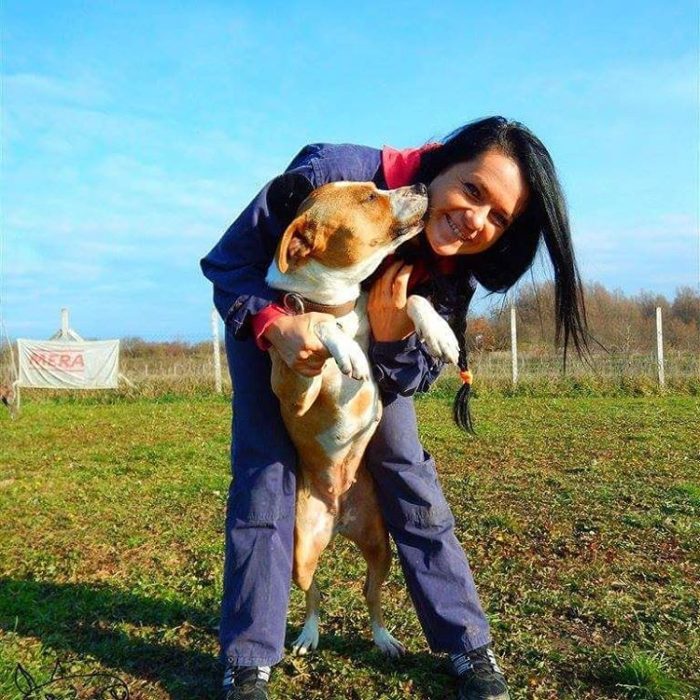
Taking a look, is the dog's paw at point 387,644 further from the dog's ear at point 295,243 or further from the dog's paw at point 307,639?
the dog's ear at point 295,243

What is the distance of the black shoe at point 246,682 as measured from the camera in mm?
2117

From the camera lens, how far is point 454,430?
25.2 feet

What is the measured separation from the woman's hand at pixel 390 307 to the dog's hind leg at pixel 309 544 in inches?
25.0

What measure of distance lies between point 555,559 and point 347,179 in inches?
80.4

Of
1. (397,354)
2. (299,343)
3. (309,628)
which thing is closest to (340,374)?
(397,354)

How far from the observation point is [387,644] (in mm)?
2473

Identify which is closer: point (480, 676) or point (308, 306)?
point (480, 676)

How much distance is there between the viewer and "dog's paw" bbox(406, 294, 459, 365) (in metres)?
2.24

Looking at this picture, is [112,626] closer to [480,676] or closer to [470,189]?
[480,676]

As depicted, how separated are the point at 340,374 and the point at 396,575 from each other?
4.15ft

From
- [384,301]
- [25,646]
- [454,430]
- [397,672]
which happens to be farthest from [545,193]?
[454,430]

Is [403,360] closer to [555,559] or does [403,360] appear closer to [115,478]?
[555,559]

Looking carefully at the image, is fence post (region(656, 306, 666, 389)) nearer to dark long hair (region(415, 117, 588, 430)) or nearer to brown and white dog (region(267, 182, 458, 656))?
dark long hair (region(415, 117, 588, 430))

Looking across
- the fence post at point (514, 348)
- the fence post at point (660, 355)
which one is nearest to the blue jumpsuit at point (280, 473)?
the fence post at point (514, 348)
